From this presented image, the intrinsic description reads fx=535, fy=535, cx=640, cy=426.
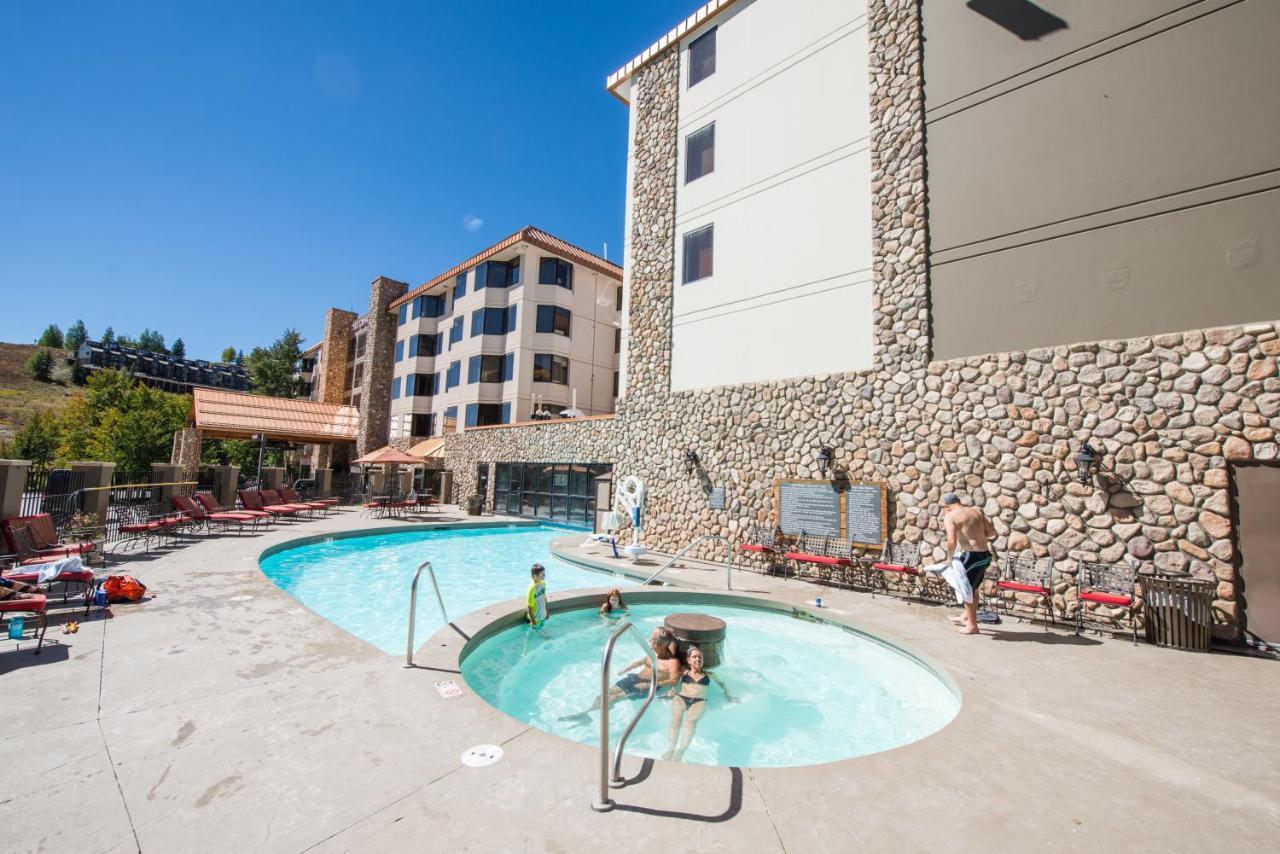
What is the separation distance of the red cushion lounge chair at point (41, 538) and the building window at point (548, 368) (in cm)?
2052

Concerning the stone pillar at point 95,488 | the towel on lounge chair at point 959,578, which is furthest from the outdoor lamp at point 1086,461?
the stone pillar at point 95,488

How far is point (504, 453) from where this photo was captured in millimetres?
25484

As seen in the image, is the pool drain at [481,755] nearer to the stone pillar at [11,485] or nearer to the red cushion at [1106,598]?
the red cushion at [1106,598]

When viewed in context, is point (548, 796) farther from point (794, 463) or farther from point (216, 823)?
point (794, 463)

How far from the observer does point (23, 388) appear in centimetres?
8206

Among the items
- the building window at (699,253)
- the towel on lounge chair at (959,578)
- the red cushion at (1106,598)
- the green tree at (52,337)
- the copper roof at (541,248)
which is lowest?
the red cushion at (1106,598)

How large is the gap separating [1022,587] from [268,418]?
33.2m

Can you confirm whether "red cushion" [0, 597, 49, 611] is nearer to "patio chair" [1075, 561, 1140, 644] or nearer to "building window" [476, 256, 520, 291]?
"patio chair" [1075, 561, 1140, 644]

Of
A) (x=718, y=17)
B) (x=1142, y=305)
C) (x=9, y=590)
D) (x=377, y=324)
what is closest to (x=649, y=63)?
(x=718, y=17)

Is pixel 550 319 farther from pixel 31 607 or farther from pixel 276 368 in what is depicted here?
pixel 276 368

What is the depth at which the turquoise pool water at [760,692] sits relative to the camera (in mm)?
6270

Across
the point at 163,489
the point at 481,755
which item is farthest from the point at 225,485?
the point at 481,755

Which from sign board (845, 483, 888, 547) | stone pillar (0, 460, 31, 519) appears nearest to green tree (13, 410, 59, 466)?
stone pillar (0, 460, 31, 519)

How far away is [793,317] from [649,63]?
11.2m
